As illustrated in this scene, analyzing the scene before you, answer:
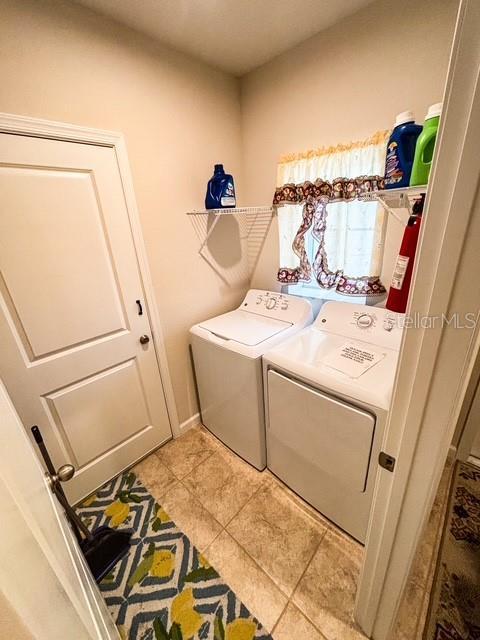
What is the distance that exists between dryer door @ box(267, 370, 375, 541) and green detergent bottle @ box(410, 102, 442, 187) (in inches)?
39.7

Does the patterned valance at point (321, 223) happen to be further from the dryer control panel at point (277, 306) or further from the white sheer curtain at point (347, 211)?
the dryer control panel at point (277, 306)

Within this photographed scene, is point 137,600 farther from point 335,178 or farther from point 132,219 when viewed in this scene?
point 335,178

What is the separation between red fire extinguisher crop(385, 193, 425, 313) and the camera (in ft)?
3.62

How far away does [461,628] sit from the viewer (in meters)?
1.07

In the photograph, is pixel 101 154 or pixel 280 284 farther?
pixel 280 284

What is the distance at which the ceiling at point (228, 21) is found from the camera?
4.24 ft

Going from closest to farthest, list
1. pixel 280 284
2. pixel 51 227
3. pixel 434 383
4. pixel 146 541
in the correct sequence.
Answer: pixel 434 383
pixel 51 227
pixel 146 541
pixel 280 284

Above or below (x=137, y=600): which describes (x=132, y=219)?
above

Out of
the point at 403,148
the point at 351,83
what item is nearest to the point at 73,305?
the point at 403,148

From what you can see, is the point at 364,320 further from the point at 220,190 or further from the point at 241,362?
the point at 220,190

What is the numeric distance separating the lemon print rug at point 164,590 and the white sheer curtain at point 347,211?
72.1 inches

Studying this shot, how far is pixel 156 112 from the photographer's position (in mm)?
1593

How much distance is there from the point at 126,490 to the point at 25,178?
1.91 meters

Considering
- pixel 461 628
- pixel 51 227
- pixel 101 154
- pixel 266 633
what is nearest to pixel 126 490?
pixel 266 633
